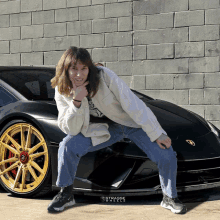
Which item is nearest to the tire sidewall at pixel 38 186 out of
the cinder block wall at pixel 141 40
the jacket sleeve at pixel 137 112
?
the jacket sleeve at pixel 137 112

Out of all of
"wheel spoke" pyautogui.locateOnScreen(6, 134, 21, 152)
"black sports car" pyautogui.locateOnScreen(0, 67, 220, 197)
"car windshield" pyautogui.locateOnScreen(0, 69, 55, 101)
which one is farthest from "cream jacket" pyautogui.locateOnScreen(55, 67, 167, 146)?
"car windshield" pyautogui.locateOnScreen(0, 69, 55, 101)

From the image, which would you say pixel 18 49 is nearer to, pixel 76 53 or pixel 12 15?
pixel 12 15

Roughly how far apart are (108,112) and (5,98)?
1262 mm

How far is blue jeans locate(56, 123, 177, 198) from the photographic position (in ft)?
11.3

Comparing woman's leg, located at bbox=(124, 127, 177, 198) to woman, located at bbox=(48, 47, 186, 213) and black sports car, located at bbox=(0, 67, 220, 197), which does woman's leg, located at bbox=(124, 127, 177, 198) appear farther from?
black sports car, located at bbox=(0, 67, 220, 197)

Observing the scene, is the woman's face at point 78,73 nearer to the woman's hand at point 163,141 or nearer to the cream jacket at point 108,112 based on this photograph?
the cream jacket at point 108,112

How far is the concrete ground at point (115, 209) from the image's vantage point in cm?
334

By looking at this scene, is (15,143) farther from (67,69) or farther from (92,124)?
(67,69)

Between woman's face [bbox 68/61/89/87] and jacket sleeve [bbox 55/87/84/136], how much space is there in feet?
0.60

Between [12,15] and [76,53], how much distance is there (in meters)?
5.16

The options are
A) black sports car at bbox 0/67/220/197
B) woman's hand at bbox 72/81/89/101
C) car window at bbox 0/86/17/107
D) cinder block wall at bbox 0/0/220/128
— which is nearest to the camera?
woman's hand at bbox 72/81/89/101

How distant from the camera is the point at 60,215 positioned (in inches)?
134

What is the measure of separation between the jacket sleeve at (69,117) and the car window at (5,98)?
2.79ft

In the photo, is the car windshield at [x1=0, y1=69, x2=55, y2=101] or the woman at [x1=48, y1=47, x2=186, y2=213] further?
the car windshield at [x1=0, y1=69, x2=55, y2=101]
